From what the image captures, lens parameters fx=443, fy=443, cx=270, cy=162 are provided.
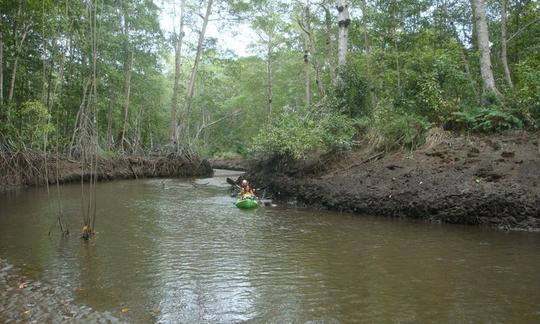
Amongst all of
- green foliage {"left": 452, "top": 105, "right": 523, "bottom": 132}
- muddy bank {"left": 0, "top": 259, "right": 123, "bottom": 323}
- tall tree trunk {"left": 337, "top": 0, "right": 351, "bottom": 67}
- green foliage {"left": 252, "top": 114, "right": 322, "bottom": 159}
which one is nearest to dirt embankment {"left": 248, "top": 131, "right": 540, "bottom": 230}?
green foliage {"left": 452, "top": 105, "right": 523, "bottom": 132}

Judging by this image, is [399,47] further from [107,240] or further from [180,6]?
[180,6]

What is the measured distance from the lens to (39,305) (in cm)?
443

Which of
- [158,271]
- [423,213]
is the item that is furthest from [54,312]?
[423,213]

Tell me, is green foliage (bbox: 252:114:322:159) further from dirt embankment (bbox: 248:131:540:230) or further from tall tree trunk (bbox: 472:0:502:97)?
tall tree trunk (bbox: 472:0:502:97)

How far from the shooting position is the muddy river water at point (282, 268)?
4332mm

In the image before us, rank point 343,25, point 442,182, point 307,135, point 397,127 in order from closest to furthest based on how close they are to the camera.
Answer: point 442,182 < point 397,127 < point 307,135 < point 343,25

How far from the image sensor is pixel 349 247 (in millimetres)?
6914

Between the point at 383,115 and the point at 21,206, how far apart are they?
958cm

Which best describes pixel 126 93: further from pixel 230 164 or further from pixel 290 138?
pixel 290 138

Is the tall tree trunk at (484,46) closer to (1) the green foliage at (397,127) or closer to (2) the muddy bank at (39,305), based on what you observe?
(1) the green foliage at (397,127)

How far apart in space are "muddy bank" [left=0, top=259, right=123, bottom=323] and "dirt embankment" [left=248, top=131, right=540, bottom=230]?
6.60 metres

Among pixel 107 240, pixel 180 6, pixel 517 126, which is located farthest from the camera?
pixel 180 6

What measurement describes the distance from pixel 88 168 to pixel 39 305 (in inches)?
599

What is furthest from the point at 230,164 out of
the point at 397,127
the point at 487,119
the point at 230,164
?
the point at 487,119
